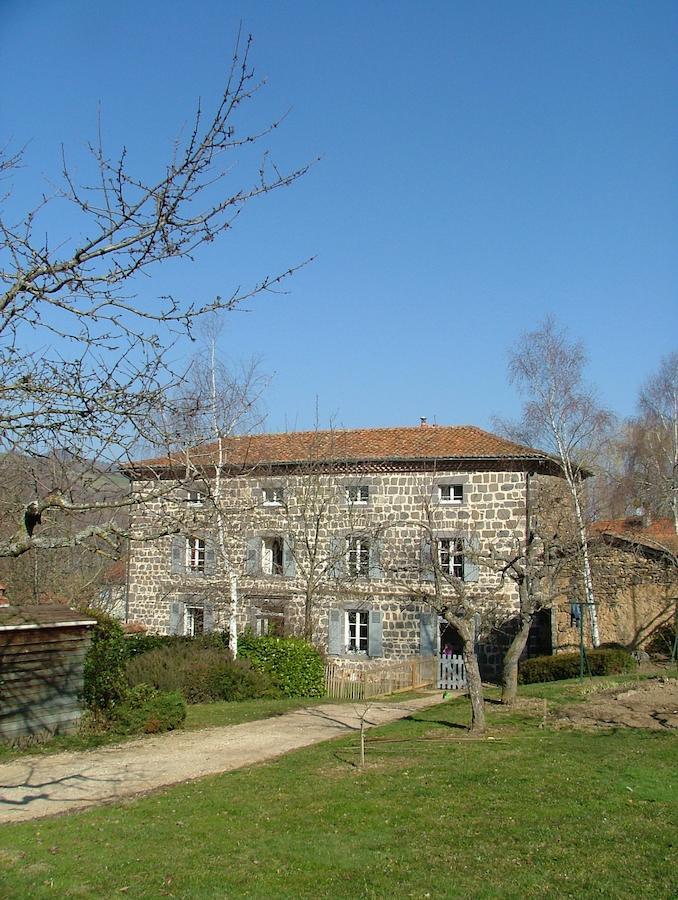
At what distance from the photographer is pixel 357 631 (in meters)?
25.6

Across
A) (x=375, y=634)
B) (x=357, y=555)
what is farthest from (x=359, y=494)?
(x=375, y=634)

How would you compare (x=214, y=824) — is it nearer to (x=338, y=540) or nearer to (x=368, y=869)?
(x=368, y=869)

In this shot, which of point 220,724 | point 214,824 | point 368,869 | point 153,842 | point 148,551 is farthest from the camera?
point 148,551

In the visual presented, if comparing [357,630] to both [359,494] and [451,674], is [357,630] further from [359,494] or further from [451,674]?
[359,494]

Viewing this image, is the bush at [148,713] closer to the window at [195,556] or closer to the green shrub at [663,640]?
the window at [195,556]

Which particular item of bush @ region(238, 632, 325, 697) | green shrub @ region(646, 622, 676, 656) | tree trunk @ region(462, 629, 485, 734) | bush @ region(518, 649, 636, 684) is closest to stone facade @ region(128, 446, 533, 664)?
bush @ region(518, 649, 636, 684)

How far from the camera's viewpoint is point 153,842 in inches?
308

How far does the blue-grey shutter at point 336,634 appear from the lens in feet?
84.1

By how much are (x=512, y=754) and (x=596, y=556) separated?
43.7 feet

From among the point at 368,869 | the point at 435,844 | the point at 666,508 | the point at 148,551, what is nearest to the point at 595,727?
the point at 435,844

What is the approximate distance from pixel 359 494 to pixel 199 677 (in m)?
8.28

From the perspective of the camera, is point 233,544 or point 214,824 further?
point 233,544

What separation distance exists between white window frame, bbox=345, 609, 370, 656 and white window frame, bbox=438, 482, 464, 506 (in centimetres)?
422

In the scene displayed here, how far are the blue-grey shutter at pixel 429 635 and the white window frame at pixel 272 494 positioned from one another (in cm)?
567
